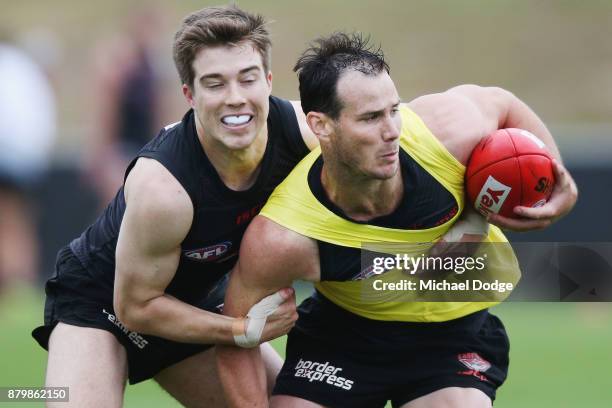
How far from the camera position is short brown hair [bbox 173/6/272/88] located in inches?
268

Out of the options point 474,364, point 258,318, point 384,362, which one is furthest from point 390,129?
point 474,364

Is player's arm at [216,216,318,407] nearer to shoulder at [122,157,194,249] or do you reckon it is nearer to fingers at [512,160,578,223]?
shoulder at [122,157,194,249]

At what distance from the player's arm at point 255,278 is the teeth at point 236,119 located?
1.87 ft

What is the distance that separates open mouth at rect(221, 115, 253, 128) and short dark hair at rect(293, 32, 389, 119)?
1.50ft

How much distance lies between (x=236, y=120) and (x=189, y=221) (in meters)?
0.59

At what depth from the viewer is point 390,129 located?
670 cm

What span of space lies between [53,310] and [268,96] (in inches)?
74.7

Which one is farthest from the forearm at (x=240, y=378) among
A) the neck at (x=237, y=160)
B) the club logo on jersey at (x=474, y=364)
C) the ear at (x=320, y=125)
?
the ear at (x=320, y=125)

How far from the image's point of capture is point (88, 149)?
16.5 meters

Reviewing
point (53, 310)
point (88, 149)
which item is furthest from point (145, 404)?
point (88, 149)

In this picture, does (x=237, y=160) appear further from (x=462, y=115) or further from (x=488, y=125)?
(x=488, y=125)

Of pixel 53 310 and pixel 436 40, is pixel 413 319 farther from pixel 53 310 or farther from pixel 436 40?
pixel 436 40

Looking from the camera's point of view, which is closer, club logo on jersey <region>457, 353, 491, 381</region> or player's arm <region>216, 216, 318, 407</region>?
player's arm <region>216, 216, 318, 407</region>

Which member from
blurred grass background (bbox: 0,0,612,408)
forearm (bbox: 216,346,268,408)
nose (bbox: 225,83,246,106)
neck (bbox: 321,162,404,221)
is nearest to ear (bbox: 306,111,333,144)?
neck (bbox: 321,162,404,221)
